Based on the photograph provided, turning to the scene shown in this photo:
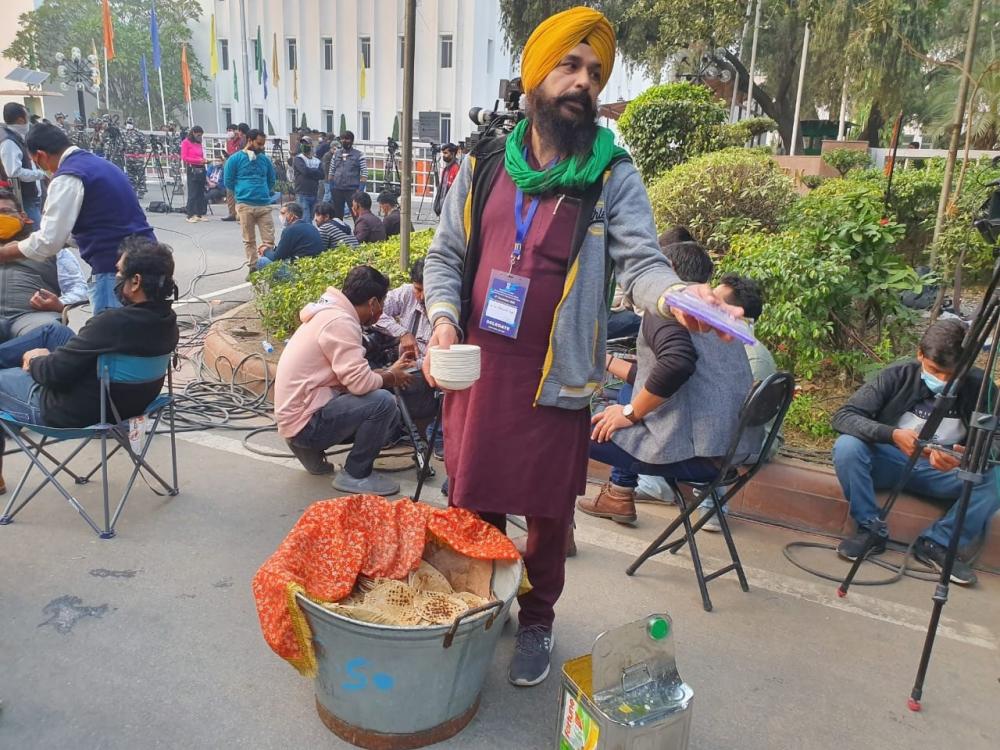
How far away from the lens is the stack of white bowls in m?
1.98

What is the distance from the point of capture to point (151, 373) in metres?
Answer: 3.41

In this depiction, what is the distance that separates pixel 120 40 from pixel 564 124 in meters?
47.4

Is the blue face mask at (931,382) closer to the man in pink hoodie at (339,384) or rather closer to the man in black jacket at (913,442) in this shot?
the man in black jacket at (913,442)

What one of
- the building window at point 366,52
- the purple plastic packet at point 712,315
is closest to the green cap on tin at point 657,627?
the purple plastic packet at point 712,315

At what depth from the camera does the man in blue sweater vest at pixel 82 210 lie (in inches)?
165

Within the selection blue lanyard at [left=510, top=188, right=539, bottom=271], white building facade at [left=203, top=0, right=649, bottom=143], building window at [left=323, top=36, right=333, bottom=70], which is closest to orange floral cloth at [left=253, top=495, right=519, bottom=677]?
blue lanyard at [left=510, top=188, right=539, bottom=271]

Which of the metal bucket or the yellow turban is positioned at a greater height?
the yellow turban

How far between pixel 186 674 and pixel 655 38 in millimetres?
20214

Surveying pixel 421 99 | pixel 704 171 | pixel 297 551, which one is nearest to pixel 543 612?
pixel 297 551

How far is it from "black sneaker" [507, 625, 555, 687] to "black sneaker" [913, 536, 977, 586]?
1.91m

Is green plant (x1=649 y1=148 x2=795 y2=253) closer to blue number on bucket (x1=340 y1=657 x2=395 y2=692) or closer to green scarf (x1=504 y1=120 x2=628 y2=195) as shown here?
green scarf (x1=504 y1=120 x2=628 y2=195)

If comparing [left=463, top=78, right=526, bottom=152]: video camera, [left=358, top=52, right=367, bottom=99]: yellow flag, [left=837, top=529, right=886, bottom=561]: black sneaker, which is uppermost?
[left=358, top=52, right=367, bottom=99]: yellow flag

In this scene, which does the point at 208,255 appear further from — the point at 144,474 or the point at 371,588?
the point at 371,588

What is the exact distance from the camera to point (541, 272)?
2182 mm
